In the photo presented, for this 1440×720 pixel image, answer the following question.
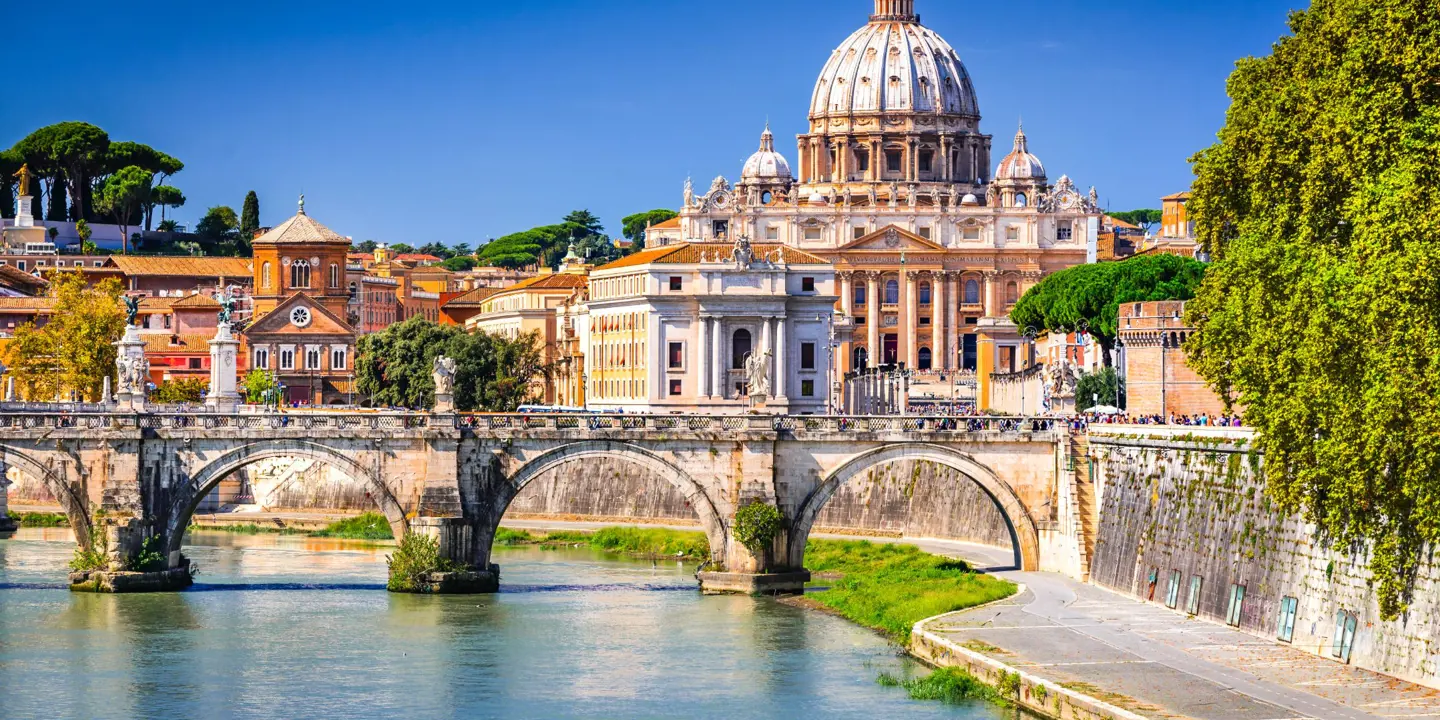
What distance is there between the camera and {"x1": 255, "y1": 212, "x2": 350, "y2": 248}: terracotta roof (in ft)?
438

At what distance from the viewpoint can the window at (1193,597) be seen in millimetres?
45906

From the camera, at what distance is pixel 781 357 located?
104812mm

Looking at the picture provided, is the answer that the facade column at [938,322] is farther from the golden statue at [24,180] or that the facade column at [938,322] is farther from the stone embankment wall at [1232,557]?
the stone embankment wall at [1232,557]

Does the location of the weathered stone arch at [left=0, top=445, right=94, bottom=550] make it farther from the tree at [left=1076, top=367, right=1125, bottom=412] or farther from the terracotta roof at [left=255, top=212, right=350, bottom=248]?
the terracotta roof at [left=255, top=212, right=350, bottom=248]

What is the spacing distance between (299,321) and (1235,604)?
84.1 meters

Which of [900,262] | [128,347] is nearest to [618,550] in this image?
[128,347]

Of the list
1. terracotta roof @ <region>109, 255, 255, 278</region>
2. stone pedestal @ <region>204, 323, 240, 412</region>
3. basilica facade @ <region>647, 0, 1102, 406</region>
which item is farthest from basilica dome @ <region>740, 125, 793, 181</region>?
stone pedestal @ <region>204, 323, 240, 412</region>

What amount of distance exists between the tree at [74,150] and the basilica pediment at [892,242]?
183 feet

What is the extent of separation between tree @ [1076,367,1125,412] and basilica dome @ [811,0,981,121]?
87.9m

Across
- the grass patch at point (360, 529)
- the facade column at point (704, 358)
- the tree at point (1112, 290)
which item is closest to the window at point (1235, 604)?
the grass patch at point (360, 529)

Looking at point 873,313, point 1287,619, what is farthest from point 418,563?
point 873,313

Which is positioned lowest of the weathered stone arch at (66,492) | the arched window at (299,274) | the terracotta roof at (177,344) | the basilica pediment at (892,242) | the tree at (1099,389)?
the weathered stone arch at (66,492)

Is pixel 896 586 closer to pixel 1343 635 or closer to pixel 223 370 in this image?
pixel 1343 635

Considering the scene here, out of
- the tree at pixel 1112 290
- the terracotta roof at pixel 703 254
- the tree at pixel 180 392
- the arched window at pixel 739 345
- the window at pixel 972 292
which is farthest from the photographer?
the window at pixel 972 292
